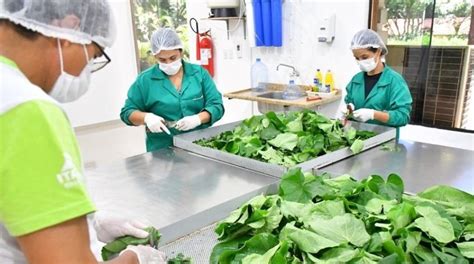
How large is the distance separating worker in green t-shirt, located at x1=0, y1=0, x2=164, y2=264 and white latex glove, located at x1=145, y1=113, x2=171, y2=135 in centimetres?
141

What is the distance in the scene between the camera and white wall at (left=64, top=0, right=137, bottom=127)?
4.30m

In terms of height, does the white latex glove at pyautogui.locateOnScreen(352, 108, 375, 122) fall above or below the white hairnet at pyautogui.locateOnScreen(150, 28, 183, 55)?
below

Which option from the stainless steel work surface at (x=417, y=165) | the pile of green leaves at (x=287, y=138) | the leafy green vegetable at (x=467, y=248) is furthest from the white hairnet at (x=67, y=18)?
the stainless steel work surface at (x=417, y=165)

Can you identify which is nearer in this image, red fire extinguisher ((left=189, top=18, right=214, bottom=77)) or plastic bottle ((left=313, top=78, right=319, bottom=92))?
plastic bottle ((left=313, top=78, right=319, bottom=92))

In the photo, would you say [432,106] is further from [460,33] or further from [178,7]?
[178,7]

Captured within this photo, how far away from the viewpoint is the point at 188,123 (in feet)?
7.23

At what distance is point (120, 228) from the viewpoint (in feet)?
3.33

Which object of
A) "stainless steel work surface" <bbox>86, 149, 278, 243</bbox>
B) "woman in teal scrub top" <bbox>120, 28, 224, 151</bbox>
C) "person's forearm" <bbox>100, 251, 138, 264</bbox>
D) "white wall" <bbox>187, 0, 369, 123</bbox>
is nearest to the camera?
"person's forearm" <bbox>100, 251, 138, 264</bbox>

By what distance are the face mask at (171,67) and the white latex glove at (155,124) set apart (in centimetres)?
32

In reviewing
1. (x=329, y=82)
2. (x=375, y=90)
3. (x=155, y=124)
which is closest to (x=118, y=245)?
(x=155, y=124)

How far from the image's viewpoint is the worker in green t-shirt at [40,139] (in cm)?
57

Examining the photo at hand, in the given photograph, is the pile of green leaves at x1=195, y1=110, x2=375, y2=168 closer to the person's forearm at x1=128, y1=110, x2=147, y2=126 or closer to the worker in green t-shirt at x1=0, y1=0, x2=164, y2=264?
the person's forearm at x1=128, y1=110, x2=147, y2=126

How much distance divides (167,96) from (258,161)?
845mm

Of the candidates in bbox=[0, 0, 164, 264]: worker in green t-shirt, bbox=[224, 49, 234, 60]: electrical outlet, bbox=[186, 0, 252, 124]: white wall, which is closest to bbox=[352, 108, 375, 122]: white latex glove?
bbox=[0, 0, 164, 264]: worker in green t-shirt
